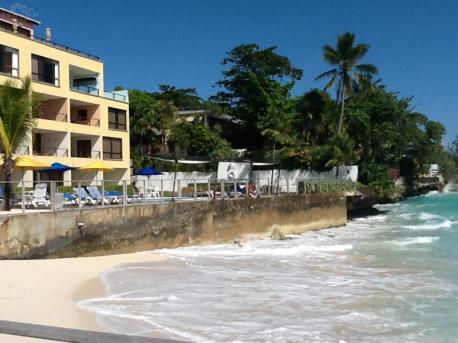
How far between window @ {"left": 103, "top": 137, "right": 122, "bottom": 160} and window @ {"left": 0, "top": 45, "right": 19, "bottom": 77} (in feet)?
31.6

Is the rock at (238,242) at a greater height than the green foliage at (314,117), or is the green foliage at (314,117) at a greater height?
the green foliage at (314,117)

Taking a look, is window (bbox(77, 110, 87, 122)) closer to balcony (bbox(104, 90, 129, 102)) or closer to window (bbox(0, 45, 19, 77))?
balcony (bbox(104, 90, 129, 102))

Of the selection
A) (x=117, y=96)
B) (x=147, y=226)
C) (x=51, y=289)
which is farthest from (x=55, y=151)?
(x=51, y=289)

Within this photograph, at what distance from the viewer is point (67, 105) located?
38.2m

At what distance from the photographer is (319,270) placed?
58.4ft

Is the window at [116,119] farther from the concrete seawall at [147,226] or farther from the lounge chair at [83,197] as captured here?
the lounge chair at [83,197]

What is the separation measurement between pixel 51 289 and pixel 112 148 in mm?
31187

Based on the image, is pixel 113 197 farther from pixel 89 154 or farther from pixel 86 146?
pixel 86 146

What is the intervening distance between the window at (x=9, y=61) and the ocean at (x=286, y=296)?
767 inches

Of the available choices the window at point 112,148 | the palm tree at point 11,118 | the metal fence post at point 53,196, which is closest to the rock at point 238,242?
the metal fence post at point 53,196

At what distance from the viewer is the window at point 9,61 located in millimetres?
33250

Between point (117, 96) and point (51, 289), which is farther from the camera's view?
point (117, 96)

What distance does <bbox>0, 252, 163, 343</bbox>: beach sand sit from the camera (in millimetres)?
9789

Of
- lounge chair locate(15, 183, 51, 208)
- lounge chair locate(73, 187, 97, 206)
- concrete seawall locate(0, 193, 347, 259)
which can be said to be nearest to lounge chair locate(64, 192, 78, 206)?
lounge chair locate(73, 187, 97, 206)
